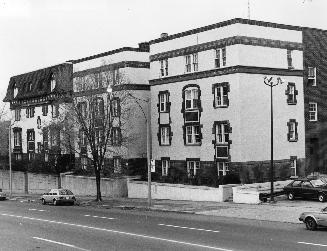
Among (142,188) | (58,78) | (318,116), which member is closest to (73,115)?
(142,188)

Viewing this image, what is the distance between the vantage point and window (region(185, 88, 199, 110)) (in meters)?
50.5

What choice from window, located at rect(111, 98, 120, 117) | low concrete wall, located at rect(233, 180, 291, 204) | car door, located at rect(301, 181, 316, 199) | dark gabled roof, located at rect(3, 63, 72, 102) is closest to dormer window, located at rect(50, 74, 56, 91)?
dark gabled roof, located at rect(3, 63, 72, 102)

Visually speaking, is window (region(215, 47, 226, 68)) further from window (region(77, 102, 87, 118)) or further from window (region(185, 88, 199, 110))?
window (region(77, 102, 87, 118))

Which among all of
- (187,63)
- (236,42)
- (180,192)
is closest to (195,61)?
(187,63)

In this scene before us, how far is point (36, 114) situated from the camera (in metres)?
73.4

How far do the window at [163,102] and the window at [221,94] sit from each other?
6688 millimetres

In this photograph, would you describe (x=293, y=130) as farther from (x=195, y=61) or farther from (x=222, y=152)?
(x=195, y=61)

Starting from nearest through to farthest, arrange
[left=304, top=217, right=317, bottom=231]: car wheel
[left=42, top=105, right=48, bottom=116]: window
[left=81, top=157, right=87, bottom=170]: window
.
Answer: [left=304, top=217, right=317, bottom=231]: car wheel
[left=81, top=157, right=87, bottom=170]: window
[left=42, top=105, right=48, bottom=116]: window

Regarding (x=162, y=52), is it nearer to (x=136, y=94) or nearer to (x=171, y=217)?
(x=136, y=94)

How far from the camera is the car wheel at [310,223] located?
25.5 metres

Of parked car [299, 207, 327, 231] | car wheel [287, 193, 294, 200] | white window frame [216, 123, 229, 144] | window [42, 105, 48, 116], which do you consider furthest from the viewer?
window [42, 105, 48, 116]

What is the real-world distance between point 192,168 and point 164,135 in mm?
4848

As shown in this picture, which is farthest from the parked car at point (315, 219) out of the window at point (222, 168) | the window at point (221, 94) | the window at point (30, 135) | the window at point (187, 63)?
the window at point (30, 135)

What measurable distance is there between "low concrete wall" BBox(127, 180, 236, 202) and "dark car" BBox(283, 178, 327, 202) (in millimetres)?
4827
